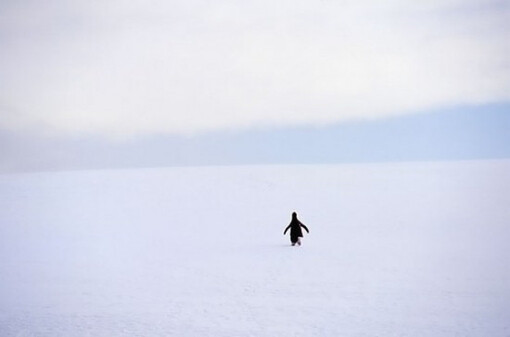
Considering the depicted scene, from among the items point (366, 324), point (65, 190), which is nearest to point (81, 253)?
point (366, 324)

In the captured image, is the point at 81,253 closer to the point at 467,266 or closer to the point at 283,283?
the point at 283,283

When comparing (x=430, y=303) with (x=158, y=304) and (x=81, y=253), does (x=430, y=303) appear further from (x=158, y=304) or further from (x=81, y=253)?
(x=81, y=253)

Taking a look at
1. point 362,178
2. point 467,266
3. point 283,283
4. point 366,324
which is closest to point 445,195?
point 362,178

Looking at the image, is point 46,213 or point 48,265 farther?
point 46,213

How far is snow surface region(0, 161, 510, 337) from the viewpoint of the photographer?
663cm

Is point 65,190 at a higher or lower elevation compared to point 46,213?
higher

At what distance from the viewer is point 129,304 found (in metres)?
7.45

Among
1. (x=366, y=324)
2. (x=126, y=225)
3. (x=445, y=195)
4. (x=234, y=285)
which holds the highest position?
(x=445, y=195)

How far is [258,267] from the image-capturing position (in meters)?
9.32

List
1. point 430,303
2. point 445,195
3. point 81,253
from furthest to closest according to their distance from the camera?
point 445,195, point 81,253, point 430,303

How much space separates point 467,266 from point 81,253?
7758 mm

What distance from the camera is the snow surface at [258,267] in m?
6.63

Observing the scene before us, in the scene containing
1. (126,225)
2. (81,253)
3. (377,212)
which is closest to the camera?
(81,253)

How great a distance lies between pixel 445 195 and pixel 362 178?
7855 millimetres
